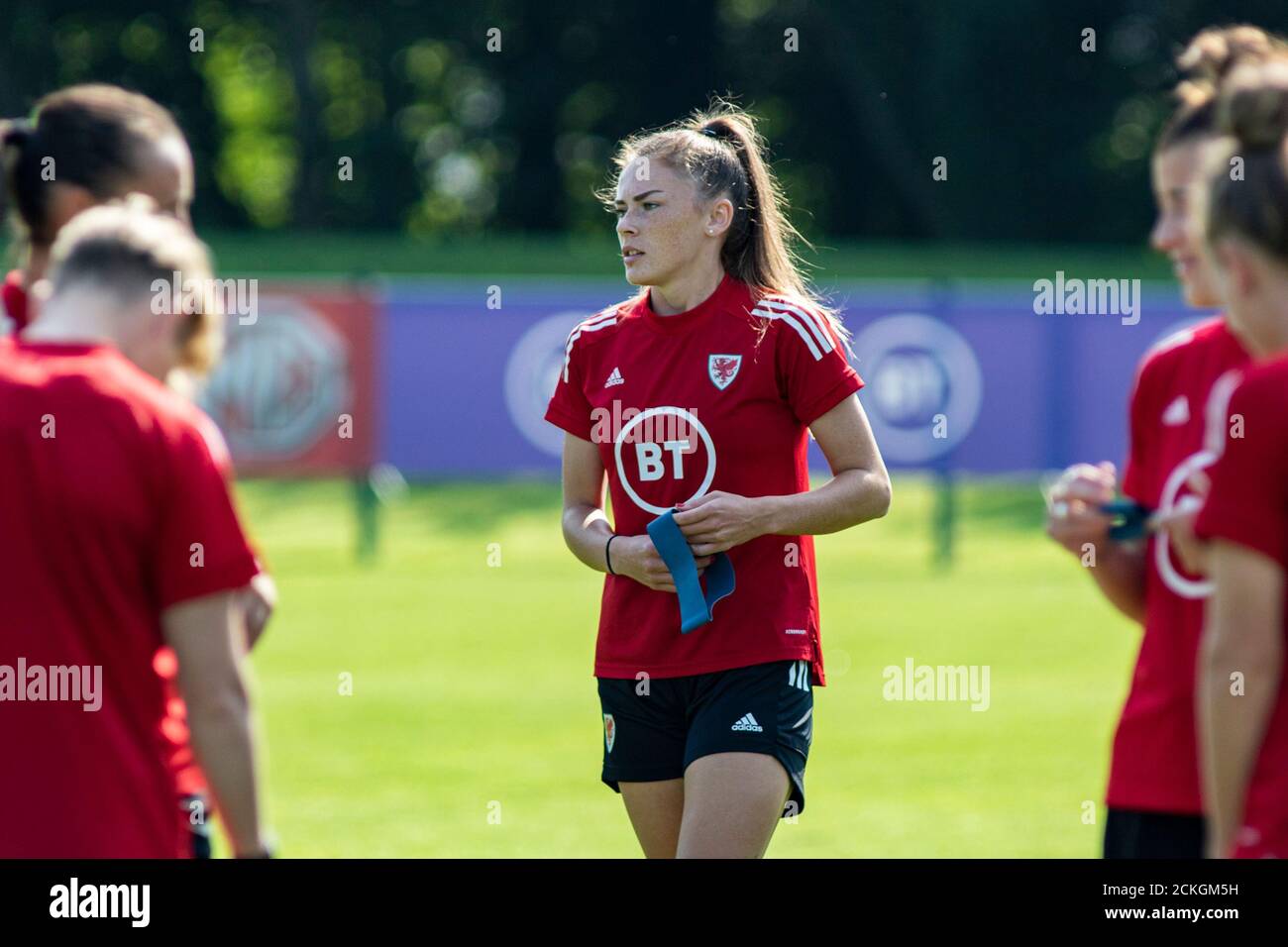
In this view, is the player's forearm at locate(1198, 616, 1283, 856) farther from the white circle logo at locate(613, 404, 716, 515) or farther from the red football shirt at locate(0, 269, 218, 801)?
the white circle logo at locate(613, 404, 716, 515)

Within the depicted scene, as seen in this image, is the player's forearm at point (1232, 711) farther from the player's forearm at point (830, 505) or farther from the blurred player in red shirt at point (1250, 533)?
the player's forearm at point (830, 505)

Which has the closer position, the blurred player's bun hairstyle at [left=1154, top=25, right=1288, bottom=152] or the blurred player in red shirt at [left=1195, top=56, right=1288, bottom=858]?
the blurred player in red shirt at [left=1195, top=56, right=1288, bottom=858]

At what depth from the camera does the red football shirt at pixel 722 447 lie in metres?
4.99

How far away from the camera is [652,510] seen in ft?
16.7

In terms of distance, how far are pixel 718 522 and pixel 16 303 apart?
6.12 ft

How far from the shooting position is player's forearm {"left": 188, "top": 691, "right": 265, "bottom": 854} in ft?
11.0

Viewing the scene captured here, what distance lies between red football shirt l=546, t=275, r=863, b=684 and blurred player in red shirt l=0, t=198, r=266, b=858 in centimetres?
181

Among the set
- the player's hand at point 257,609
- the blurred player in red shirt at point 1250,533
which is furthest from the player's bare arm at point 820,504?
the blurred player in red shirt at point 1250,533

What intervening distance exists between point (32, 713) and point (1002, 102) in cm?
3422

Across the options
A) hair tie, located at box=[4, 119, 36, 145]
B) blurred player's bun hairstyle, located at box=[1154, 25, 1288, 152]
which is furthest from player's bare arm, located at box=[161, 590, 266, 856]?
blurred player's bun hairstyle, located at box=[1154, 25, 1288, 152]

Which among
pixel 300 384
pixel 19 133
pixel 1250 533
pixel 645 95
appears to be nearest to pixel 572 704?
pixel 19 133

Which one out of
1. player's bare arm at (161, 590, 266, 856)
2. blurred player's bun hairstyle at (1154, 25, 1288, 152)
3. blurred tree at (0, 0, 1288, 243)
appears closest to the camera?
player's bare arm at (161, 590, 266, 856)

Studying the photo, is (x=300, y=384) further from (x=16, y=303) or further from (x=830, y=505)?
(x=16, y=303)

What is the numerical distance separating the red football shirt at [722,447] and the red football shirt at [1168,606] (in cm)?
111
